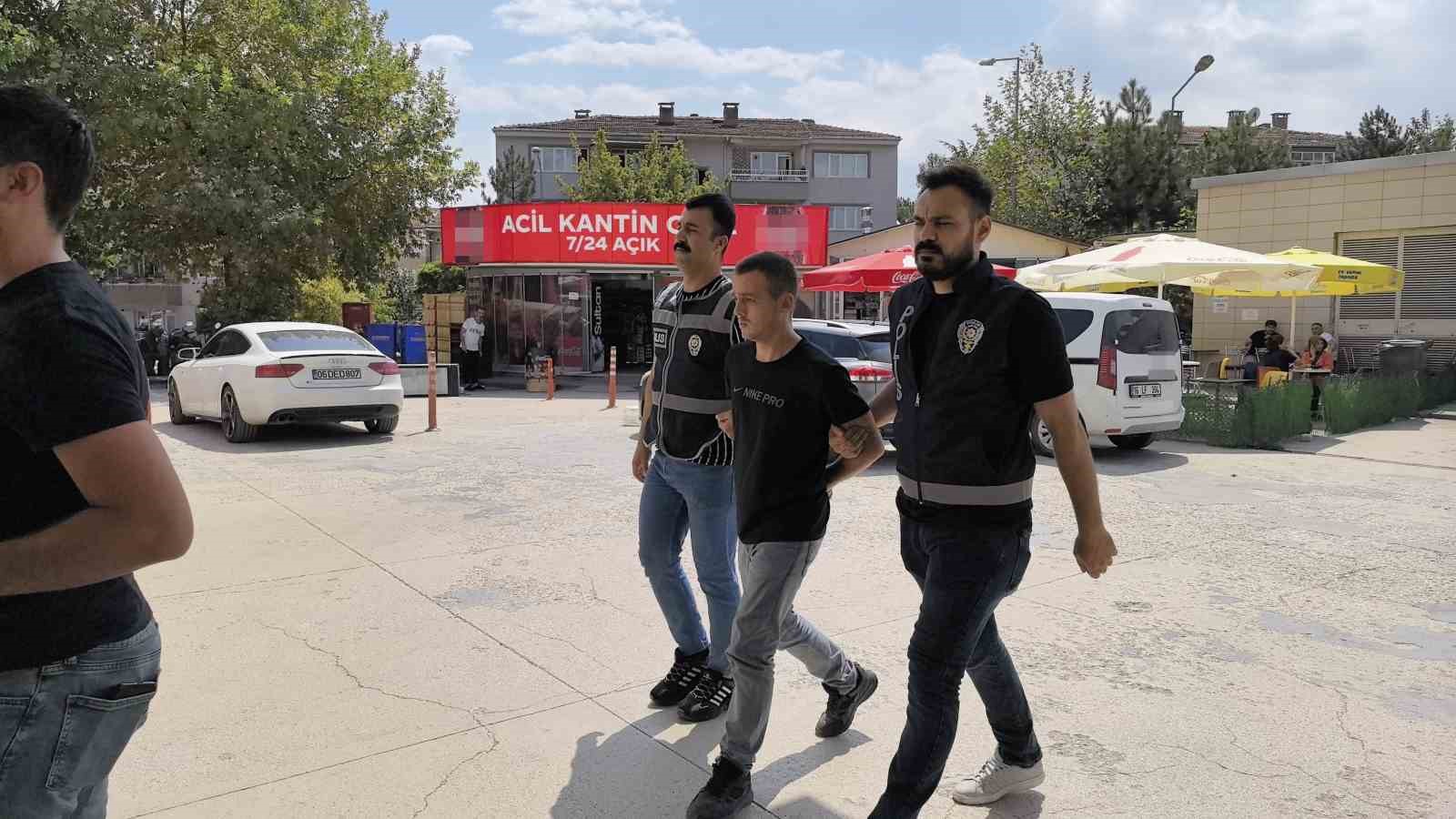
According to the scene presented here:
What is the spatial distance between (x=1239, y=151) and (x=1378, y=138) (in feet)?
31.1

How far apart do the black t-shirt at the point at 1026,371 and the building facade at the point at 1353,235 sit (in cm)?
1720

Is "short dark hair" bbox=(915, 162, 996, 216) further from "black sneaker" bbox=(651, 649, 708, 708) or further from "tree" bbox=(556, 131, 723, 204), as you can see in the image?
"tree" bbox=(556, 131, 723, 204)

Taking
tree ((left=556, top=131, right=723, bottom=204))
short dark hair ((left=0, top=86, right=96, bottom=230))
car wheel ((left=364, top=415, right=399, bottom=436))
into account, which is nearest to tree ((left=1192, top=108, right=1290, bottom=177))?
tree ((left=556, top=131, right=723, bottom=204))

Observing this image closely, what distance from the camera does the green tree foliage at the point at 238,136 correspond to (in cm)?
2228

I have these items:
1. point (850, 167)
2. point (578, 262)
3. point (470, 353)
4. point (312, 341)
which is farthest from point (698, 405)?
point (850, 167)

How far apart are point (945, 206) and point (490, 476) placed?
23.9 feet

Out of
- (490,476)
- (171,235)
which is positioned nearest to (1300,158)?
(171,235)

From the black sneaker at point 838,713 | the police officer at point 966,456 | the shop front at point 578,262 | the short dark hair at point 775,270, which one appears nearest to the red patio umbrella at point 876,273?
the shop front at point 578,262

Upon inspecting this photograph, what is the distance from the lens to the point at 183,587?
5711mm

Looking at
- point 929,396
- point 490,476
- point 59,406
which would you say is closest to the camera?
point 59,406

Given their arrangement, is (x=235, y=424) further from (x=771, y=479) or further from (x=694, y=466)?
(x=771, y=479)

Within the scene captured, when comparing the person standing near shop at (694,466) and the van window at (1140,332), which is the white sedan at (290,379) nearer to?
the van window at (1140,332)

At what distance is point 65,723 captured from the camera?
173 cm

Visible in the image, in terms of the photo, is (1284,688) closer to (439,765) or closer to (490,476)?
(439,765)
